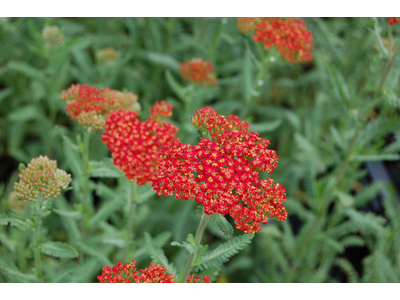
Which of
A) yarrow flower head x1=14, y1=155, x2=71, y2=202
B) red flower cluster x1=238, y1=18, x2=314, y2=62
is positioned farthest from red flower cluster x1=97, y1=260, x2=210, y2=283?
red flower cluster x1=238, y1=18, x2=314, y2=62

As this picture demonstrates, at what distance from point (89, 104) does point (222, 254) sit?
2.55 ft

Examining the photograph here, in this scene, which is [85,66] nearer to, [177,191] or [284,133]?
[284,133]

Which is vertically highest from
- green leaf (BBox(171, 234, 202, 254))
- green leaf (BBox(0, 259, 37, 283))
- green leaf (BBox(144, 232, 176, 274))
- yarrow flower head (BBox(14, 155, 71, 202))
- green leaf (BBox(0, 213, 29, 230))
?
yarrow flower head (BBox(14, 155, 71, 202))

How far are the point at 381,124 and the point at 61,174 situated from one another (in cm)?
182

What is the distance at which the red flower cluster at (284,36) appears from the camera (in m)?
1.83

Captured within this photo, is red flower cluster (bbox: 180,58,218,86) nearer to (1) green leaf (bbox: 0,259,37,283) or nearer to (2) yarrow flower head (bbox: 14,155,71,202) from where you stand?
(2) yarrow flower head (bbox: 14,155,71,202)

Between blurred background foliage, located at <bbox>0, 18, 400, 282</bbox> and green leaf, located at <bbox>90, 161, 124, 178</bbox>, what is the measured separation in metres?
0.14

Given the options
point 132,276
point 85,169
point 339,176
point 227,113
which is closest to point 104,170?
point 85,169

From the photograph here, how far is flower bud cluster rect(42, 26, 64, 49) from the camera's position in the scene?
211 centimetres

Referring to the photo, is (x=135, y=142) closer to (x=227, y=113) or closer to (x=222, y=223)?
(x=222, y=223)

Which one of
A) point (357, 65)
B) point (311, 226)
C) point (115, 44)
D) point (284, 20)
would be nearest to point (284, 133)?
point (357, 65)

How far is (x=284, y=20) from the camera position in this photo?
1908mm

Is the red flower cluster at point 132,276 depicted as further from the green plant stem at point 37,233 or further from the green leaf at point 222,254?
the green plant stem at point 37,233

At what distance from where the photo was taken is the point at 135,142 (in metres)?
1.25
